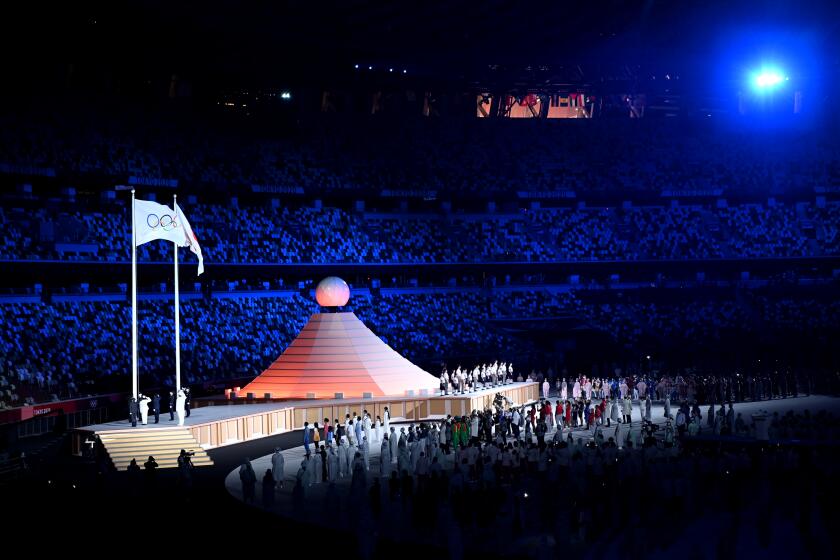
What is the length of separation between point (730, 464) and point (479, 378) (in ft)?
74.5

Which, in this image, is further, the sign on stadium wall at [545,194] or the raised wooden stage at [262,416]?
the sign on stadium wall at [545,194]

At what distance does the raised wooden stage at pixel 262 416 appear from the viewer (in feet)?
101

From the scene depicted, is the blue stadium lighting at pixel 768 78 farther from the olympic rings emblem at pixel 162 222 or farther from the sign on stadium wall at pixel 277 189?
the olympic rings emblem at pixel 162 222

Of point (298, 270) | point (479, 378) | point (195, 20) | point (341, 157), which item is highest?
point (195, 20)

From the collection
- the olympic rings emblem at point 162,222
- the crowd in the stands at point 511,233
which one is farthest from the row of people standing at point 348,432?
the crowd in the stands at point 511,233

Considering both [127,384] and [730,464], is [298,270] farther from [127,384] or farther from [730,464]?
[730,464]

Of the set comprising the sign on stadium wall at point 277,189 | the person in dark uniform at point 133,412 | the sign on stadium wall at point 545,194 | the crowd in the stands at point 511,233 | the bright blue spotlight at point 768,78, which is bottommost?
the person in dark uniform at point 133,412

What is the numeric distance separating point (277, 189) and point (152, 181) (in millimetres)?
7540

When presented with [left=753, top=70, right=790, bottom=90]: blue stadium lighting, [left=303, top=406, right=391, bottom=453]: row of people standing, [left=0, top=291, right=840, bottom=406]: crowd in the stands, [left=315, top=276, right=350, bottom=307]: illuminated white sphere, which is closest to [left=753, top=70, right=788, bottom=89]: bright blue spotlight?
[left=753, top=70, right=790, bottom=90]: blue stadium lighting

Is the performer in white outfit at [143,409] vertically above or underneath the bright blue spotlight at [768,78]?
underneath

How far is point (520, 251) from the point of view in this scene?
61.5 m

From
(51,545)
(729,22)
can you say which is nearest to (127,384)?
(51,545)

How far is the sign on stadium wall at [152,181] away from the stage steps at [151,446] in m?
23.8

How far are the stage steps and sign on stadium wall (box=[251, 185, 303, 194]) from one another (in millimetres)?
27518
